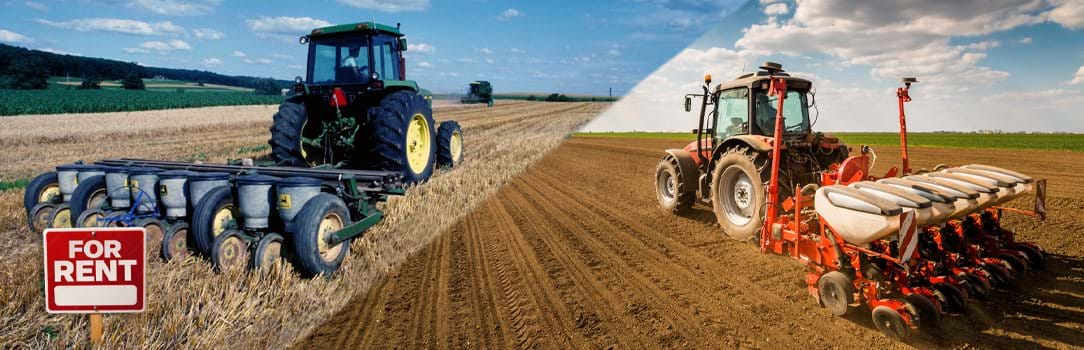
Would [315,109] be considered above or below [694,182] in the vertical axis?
above

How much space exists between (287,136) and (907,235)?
6.84 m

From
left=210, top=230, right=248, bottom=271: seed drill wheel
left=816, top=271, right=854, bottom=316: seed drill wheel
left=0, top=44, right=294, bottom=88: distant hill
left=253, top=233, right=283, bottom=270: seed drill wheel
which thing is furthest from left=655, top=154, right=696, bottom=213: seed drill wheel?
left=0, top=44, right=294, bottom=88: distant hill

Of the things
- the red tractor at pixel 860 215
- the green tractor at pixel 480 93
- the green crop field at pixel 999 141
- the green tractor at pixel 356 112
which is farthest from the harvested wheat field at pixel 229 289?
the green tractor at pixel 480 93

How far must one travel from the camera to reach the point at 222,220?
178 inches

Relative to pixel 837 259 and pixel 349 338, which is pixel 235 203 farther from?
pixel 837 259

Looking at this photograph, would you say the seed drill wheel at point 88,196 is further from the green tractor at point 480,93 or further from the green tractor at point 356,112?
the green tractor at point 480,93

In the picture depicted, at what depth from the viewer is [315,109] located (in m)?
7.98

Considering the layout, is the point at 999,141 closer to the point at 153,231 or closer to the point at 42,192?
the point at 153,231

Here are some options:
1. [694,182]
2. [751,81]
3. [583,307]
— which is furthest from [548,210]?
[583,307]

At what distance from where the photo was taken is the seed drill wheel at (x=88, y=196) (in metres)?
5.12

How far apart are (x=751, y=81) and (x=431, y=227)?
145 inches

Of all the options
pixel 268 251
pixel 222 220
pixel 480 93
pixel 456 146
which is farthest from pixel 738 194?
pixel 480 93

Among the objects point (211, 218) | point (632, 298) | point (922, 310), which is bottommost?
point (632, 298)

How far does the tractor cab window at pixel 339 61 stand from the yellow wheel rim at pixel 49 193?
3.19m
